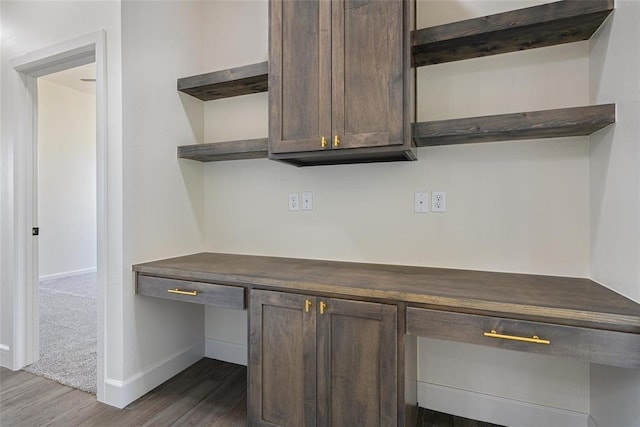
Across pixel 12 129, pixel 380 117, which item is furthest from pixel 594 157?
pixel 12 129

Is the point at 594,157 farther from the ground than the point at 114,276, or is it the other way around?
the point at 594,157

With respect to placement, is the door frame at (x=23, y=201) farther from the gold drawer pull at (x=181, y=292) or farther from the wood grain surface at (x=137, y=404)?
the gold drawer pull at (x=181, y=292)

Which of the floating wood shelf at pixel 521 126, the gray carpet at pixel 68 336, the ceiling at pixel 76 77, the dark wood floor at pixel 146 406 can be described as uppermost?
the ceiling at pixel 76 77

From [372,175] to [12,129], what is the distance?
8.24 feet

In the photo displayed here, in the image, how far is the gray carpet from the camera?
89.4 inches

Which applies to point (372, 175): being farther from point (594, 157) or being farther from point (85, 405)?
point (85, 405)

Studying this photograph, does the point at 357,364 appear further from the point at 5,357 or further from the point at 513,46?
the point at 5,357

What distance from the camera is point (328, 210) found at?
2.18 m

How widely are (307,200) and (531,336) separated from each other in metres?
1.43

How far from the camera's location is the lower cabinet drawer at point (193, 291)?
171cm

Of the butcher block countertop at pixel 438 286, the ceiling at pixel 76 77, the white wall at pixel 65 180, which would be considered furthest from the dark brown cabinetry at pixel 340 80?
the white wall at pixel 65 180

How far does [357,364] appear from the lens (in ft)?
4.75

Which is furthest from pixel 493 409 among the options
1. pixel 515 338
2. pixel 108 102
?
pixel 108 102

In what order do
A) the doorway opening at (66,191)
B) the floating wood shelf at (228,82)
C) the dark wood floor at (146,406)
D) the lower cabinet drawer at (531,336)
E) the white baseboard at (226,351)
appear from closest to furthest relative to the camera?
the lower cabinet drawer at (531,336) → the dark wood floor at (146,406) → the floating wood shelf at (228,82) → the white baseboard at (226,351) → the doorway opening at (66,191)
